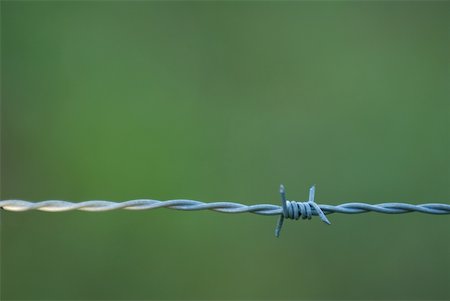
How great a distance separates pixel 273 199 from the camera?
2.75 meters

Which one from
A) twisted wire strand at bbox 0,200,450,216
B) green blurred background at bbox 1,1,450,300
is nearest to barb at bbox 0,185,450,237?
twisted wire strand at bbox 0,200,450,216

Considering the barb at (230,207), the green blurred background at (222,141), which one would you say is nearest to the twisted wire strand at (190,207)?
the barb at (230,207)

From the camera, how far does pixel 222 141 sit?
306cm

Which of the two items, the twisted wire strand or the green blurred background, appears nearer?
the twisted wire strand

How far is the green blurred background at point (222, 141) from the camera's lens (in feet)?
8.38

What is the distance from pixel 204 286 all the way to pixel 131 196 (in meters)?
0.79

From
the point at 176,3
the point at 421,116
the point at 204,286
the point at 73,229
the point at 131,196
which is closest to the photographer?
the point at 204,286

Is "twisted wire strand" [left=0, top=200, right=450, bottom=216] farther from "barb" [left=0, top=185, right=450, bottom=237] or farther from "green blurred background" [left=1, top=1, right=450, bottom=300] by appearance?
"green blurred background" [left=1, top=1, right=450, bottom=300]

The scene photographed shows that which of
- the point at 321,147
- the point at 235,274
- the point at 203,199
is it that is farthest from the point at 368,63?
the point at 235,274

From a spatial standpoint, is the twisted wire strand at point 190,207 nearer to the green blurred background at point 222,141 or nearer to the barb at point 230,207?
the barb at point 230,207

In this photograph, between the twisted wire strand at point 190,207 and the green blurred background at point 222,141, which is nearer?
the twisted wire strand at point 190,207

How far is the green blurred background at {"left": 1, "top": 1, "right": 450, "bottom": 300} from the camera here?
8.38 feet

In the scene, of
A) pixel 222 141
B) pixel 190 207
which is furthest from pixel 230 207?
pixel 222 141

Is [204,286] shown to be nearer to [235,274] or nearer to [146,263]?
[235,274]
